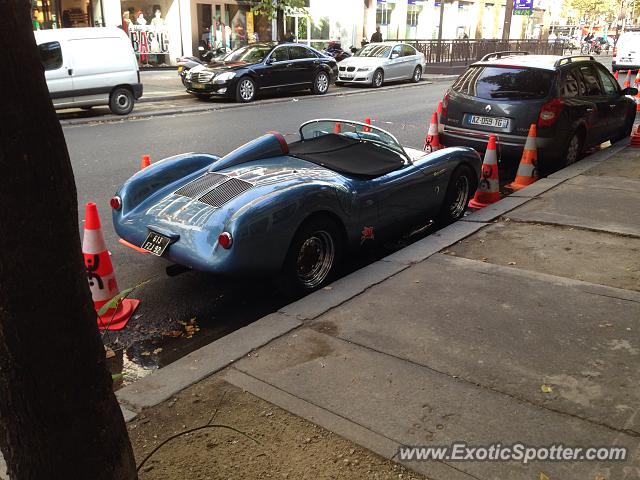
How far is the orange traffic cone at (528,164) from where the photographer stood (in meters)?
7.64

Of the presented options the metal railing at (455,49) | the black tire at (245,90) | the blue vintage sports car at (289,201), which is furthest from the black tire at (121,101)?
the metal railing at (455,49)

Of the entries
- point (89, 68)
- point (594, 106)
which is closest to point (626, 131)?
point (594, 106)

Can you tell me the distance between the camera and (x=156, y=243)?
4.30 meters

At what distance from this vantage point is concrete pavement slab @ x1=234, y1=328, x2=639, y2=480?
255 cm

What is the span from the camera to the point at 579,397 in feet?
9.91

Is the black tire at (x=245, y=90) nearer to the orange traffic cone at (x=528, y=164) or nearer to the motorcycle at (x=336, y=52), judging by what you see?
the motorcycle at (x=336, y=52)

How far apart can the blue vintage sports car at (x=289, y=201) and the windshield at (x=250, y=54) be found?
12127 millimetres

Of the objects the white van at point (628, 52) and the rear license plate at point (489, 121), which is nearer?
the rear license plate at point (489, 121)

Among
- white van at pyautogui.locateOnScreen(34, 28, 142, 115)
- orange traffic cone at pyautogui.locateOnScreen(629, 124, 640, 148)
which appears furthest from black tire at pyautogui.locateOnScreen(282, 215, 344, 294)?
white van at pyautogui.locateOnScreen(34, 28, 142, 115)

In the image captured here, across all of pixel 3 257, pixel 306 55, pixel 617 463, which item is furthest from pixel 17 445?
pixel 306 55

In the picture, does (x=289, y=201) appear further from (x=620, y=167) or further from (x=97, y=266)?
(x=620, y=167)

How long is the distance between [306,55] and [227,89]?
3358 millimetres

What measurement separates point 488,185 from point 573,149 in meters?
2.30

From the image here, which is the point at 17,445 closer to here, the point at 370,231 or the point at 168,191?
the point at 168,191
